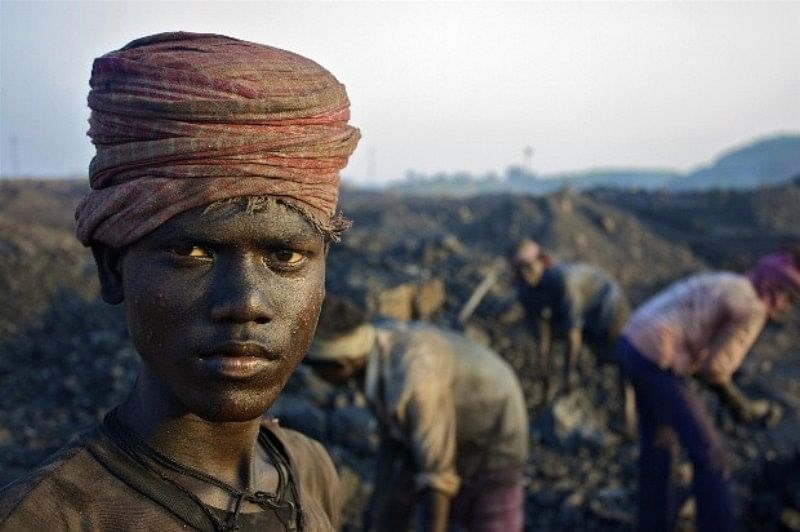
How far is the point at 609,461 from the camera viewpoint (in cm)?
604

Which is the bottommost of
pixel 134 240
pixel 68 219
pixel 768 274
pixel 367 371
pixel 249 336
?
pixel 68 219

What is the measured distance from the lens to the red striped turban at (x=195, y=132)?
1.15 metres

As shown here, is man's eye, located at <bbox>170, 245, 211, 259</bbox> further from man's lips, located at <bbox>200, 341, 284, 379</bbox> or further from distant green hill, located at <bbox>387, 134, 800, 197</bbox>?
distant green hill, located at <bbox>387, 134, 800, 197</bbox>

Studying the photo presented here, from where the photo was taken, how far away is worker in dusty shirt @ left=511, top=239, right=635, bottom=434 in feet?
22.0

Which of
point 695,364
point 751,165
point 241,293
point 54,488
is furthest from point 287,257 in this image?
point 751,165

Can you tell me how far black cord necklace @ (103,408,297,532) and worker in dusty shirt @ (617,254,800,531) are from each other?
3105mm

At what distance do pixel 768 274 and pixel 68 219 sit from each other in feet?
50.1

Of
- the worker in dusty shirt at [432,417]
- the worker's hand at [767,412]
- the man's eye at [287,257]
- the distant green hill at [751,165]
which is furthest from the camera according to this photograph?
the distant green hill at [751,165]

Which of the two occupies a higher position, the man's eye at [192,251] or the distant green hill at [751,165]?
the man's eye at [192,251]

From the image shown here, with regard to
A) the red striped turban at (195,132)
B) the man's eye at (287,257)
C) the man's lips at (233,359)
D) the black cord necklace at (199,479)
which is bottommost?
the black cord necklace at (199,479)

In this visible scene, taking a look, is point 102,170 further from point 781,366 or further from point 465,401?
point 781,366

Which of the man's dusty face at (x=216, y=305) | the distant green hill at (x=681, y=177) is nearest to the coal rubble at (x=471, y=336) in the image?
the man's dusty face at (x=216, y=305)

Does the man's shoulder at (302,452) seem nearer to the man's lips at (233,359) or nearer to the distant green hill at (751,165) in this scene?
the man's lips at (233,359)

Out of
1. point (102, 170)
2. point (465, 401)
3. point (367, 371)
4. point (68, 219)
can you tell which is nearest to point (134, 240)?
point (102, 170)
